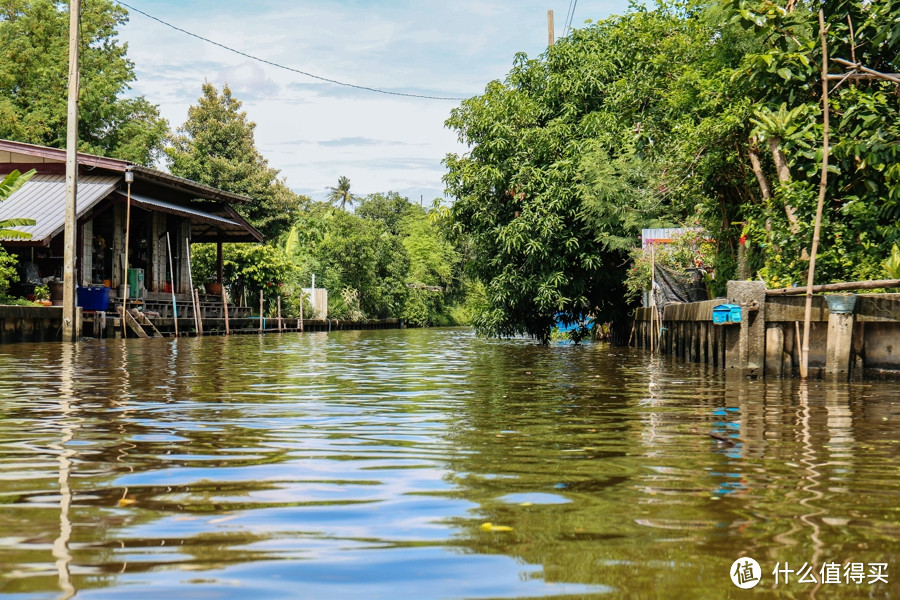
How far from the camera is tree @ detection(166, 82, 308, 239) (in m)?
51.2

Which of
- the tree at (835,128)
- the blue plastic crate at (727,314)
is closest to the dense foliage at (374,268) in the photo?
the tree at (835,128)

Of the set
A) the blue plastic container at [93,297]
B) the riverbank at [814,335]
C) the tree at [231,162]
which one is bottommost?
the riverbank at [814,335]

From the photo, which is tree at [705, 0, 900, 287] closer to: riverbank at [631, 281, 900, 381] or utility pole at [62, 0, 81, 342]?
riverbank at [631, 281, 900, 381]

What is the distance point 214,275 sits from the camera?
40.7 meters

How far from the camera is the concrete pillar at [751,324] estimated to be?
42.2ft

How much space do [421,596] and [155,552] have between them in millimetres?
1000

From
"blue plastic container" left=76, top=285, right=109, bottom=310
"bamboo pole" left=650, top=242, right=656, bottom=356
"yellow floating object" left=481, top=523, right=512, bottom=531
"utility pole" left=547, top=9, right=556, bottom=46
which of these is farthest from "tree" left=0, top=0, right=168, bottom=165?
"yellow floating object" left=481, top=523, right=512, bottom=531

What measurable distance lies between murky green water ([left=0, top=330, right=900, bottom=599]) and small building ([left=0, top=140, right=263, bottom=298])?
20.7 meters

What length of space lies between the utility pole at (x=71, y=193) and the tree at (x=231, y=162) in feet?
86.6

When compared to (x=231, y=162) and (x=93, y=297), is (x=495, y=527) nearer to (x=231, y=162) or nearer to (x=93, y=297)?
(x=93, y=297)

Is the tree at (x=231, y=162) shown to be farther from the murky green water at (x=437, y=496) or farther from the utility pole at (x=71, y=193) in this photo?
the murky green water at (x=437, y=496)

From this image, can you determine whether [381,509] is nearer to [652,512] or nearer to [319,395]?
[652,512]

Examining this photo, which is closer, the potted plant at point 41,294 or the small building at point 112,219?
the potted plant at point 41,294

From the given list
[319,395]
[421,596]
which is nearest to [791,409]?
[319,395]
